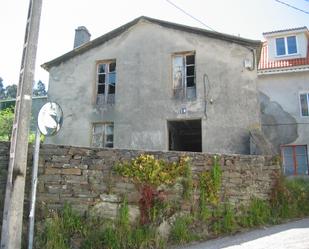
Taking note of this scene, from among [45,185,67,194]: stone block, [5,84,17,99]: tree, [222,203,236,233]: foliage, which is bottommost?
[222,203,236,233]: foliage

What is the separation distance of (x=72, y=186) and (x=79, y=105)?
22.4 ft

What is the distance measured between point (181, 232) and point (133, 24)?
9.33 m

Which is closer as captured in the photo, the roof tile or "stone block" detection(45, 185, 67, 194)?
"stone block" detection(45, 185, 67, 194)

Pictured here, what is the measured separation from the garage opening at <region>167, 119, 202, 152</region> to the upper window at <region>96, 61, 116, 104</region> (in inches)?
108

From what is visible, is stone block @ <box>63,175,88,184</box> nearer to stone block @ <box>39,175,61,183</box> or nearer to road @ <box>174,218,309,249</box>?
stone block @ <box>39,175,61,183</box>

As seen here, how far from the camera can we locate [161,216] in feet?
23.9

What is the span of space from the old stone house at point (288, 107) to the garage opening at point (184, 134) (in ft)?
11.9

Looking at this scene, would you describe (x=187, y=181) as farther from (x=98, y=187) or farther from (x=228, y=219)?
(x=98, y=187)

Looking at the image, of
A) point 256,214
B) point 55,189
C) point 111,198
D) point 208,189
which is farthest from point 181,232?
point 55,189

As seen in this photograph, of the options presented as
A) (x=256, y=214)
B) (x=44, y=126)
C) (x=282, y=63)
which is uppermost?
(x=282, y=63)

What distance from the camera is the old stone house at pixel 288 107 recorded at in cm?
1588

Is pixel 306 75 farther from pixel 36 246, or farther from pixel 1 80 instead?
pixel 1 80

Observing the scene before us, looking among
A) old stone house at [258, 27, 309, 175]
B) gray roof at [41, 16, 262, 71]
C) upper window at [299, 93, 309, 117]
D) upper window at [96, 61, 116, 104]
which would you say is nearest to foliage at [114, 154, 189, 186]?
upper window at [96, 61, 116, 104]

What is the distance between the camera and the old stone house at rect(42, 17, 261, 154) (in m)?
12.0
